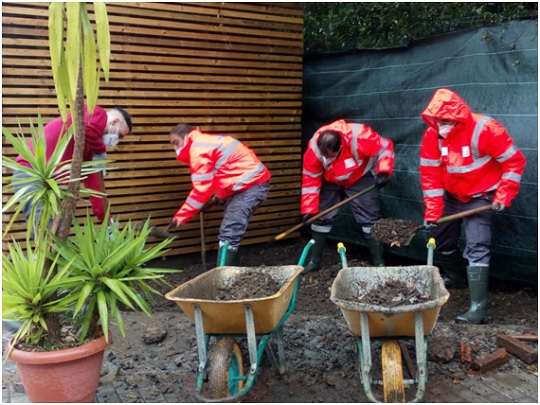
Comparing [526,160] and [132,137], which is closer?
[526,160]

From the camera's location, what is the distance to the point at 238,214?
5.25 m

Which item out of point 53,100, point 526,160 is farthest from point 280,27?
point 526,160

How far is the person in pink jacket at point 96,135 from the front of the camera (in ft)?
13.6

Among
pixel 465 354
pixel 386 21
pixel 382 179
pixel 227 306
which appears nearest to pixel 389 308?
pixel 227 306

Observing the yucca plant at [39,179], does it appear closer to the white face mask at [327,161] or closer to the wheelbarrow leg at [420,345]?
the wheelbarrow leg at [420,345]

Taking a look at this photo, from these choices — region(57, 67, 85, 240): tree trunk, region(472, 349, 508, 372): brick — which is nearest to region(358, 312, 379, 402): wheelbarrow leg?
region(472, 349, 508, 372): brick

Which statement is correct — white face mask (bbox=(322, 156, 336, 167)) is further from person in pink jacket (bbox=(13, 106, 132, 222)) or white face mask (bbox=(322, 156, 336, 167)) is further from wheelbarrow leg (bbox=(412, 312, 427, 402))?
wheelbarrow leg (bbox=(412, 312, 427, 402))

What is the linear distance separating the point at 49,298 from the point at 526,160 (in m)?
3.98

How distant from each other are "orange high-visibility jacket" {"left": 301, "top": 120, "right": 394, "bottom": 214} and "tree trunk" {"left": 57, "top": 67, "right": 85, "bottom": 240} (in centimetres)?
297

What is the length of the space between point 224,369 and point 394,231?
259cm

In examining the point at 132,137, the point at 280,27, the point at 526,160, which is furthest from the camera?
the point at 280,27

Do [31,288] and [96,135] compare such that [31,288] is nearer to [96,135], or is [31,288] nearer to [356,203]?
[96,135]

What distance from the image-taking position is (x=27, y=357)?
2.97m

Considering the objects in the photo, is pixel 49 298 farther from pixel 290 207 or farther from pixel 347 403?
pixel 290 207
